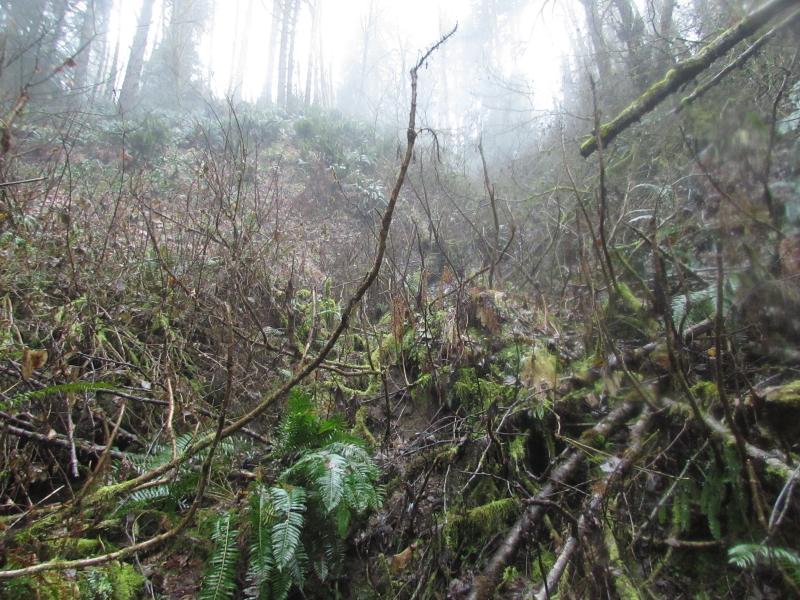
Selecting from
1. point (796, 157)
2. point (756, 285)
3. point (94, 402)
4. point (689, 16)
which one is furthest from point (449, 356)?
point (689, 16)

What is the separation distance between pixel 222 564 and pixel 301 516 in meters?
0.36

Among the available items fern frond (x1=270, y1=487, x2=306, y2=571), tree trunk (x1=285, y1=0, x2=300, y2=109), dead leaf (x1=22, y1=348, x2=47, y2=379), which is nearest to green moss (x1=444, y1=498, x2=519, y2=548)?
fern frond (x1=270, y1=487, x2=306, y2=571)

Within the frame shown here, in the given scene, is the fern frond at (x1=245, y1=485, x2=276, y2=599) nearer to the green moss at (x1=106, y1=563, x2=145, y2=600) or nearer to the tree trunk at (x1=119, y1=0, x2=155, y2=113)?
the green moss at (x1=106, y1=563, x2=145, y2=600)

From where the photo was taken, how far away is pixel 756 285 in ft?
5.73

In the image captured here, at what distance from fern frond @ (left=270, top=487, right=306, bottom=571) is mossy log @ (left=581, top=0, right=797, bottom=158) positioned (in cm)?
236

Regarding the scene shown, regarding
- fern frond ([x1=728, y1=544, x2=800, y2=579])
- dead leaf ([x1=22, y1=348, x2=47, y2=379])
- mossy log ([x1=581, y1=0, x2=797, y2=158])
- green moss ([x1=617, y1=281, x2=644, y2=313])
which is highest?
mossy log ([x1=581, y1=0, x2=797, y2=158])

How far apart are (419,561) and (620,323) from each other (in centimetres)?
192

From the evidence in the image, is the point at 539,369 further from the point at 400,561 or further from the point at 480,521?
the point at 400,561

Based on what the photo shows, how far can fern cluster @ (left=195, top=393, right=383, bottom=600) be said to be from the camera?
186 centimetres

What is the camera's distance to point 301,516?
1.98 metres

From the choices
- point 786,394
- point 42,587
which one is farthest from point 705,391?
point 42,587

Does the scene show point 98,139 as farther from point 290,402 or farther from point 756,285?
point 756,285

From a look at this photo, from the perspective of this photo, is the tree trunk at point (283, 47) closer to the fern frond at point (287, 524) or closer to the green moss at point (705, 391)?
the fern frond at point (287, 524)

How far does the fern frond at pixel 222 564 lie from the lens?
1790 mm
